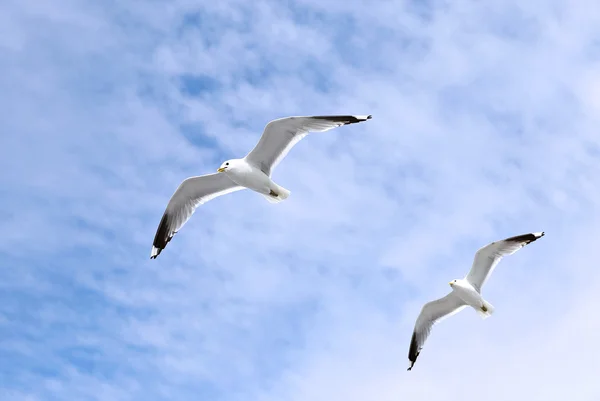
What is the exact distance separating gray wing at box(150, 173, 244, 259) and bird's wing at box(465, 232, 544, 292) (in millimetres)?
7198

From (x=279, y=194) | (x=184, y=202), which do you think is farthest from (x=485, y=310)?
(x=184, y=202)

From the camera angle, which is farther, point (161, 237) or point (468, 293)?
point (468, 293)

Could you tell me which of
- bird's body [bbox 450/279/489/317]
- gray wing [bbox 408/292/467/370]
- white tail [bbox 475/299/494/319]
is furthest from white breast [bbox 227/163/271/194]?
white tail [bbox 475/299/494/319]

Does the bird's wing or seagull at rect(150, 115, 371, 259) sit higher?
seagull at rect(150, 115, 371, 259)

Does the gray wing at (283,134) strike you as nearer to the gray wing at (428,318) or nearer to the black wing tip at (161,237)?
the black wing tip at (161,237)

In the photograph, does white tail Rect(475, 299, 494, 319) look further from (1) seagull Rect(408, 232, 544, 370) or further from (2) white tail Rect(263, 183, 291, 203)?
(2) white tail Rect(263, 183, 291, 203)

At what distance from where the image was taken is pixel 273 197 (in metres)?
19.8

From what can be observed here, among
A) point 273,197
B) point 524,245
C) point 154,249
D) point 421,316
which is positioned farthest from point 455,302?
point 154,249

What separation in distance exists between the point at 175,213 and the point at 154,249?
1161 mm

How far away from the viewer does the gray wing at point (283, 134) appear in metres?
18.5

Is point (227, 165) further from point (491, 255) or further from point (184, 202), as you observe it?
point (491, 255)

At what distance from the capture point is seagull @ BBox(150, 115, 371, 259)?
61.8 feet

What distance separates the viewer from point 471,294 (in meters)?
22.8

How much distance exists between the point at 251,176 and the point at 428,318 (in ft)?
26.7
